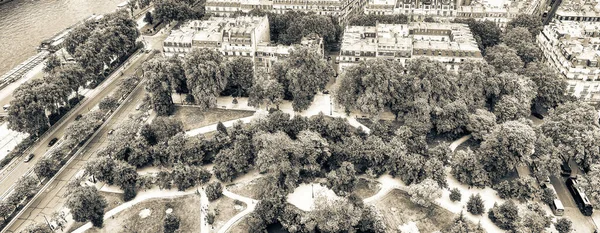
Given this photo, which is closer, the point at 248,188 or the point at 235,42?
the point at 248,188

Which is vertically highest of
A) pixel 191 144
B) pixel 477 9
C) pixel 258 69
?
pixel 477 9

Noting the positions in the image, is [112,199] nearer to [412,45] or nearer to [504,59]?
[412,45]

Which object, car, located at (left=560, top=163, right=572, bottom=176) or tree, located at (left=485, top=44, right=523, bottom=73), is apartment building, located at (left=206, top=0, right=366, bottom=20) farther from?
car, located at (left=560, top=163, right=572, bottom=176)

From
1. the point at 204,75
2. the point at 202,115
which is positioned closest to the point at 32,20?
the point at 202,115

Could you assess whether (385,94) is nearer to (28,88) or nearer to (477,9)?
(477,9)

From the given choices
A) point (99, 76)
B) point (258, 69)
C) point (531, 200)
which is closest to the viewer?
point (531, 200)

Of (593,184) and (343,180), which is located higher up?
(593,184)

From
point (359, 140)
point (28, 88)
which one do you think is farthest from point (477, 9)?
point (28, 88)

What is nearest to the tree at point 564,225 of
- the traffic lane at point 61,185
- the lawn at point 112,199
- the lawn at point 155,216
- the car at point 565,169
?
the car at point 565,169
